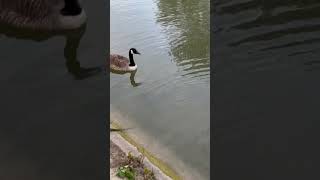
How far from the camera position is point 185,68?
11.2m

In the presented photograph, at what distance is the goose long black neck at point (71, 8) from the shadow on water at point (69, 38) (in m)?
0.43

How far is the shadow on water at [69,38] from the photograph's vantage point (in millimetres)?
10555

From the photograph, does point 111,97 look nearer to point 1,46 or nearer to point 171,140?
point 171,140

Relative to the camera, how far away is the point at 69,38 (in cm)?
1280

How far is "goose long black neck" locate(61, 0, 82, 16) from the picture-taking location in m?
13.5

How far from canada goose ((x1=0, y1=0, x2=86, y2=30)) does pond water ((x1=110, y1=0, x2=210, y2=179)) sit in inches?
39.7

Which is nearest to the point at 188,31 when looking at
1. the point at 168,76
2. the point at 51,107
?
the point at 168,76

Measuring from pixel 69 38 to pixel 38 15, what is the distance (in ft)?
3.19
